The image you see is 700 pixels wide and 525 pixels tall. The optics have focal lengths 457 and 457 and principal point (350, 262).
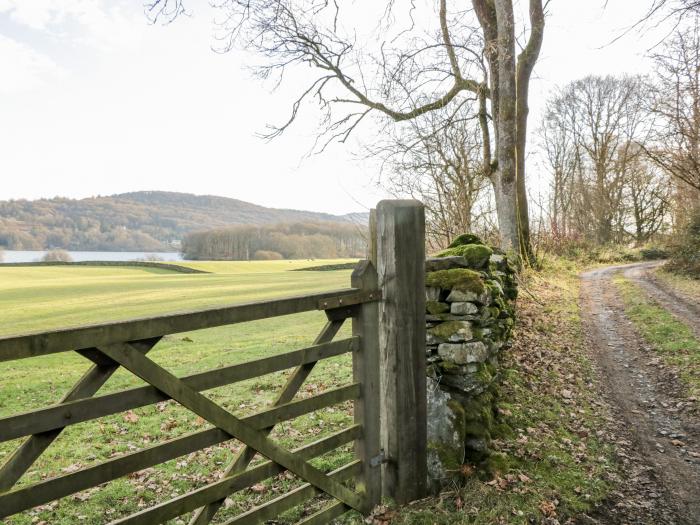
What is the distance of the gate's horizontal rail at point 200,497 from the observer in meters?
2.37

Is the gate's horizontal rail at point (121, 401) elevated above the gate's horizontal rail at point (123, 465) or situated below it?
above

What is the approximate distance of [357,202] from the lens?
459 inches

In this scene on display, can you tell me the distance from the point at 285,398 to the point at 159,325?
98 centimetres

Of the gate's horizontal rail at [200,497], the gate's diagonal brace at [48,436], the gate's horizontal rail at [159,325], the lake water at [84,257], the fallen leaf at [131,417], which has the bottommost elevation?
the fallen leaf at [131,417]

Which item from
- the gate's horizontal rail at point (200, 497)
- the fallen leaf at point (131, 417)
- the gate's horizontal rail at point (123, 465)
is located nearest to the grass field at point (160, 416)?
the fallen leaf at point (131, 417)

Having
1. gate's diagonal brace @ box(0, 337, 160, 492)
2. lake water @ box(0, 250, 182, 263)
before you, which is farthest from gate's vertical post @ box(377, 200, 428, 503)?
lake water @ box(0, 250, 182, 263)

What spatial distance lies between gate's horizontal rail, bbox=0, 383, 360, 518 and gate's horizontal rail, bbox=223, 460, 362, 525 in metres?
0.51

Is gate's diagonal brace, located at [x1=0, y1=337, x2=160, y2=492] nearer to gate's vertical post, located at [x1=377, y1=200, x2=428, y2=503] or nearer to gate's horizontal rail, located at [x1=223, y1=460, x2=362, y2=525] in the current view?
gate's horizontal rail, located at [x1=223, y1=460, x2=362, y2=525]

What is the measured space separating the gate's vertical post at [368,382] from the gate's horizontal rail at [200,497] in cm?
51

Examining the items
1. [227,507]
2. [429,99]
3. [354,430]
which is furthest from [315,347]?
[429,99]

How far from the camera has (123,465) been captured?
2264 millimetres

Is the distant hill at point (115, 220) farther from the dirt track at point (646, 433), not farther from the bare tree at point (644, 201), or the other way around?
the dirt track at point (646, 433)

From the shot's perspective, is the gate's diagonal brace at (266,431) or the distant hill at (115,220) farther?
the distant hill at (115,220)

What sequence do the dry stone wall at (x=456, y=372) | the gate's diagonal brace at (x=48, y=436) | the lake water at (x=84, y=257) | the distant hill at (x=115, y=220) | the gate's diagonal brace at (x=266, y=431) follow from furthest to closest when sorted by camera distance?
the distant hill at (x=115, y=220)
the lake water at (x=84, y=257)
the dry stone wall at (x=456, y=372)
the gate's diagonal brace at (x=266, y=431)
the gate's diagonal brace at (x=48, y=436)
